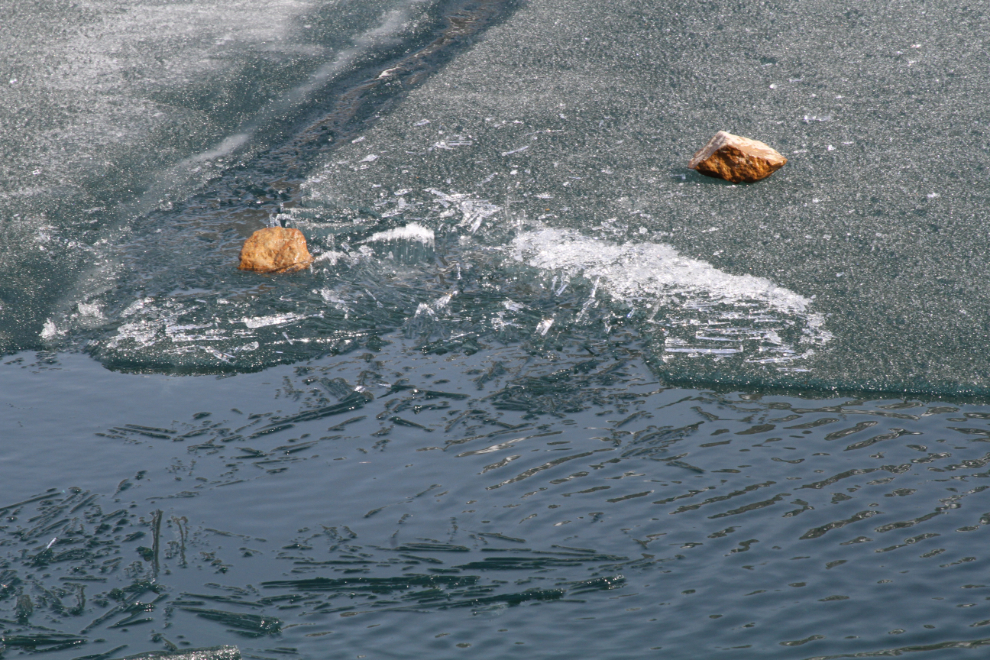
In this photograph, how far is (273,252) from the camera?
414 centimetres

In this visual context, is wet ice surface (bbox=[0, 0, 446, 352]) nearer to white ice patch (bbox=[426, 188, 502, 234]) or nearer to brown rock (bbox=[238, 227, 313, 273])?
brown rock (bbox=[238, 227, 313, 273])

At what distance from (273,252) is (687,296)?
2029 mm

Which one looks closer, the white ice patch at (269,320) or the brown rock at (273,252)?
the white ice patch at (269,320)

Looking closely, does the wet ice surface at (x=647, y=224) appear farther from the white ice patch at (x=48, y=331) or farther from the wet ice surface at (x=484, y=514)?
the wet ice surface at (x=484, y=514)

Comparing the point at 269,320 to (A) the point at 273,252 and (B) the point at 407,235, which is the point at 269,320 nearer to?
(A) the point at 273,252

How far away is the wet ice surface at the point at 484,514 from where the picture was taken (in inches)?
94.7

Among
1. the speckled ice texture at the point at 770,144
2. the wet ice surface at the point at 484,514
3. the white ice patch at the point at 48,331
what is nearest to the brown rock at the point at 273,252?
the speckled ice texture at the point at 770,144

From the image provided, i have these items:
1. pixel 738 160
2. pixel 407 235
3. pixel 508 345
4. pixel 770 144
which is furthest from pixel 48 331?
pixel 770 144

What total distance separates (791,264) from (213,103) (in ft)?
13.1

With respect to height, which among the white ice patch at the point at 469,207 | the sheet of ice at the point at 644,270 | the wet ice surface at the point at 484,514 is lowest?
the wet ice surface at the point at 484,514

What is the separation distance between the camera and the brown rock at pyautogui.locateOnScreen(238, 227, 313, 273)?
4.12 meters

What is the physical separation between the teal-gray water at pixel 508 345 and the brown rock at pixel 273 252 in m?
0.11

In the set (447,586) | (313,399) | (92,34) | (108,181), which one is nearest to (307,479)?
(313,399)

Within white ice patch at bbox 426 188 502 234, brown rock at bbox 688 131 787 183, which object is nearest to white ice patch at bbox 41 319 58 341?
white ice patch at bbox 426 188 502 234
